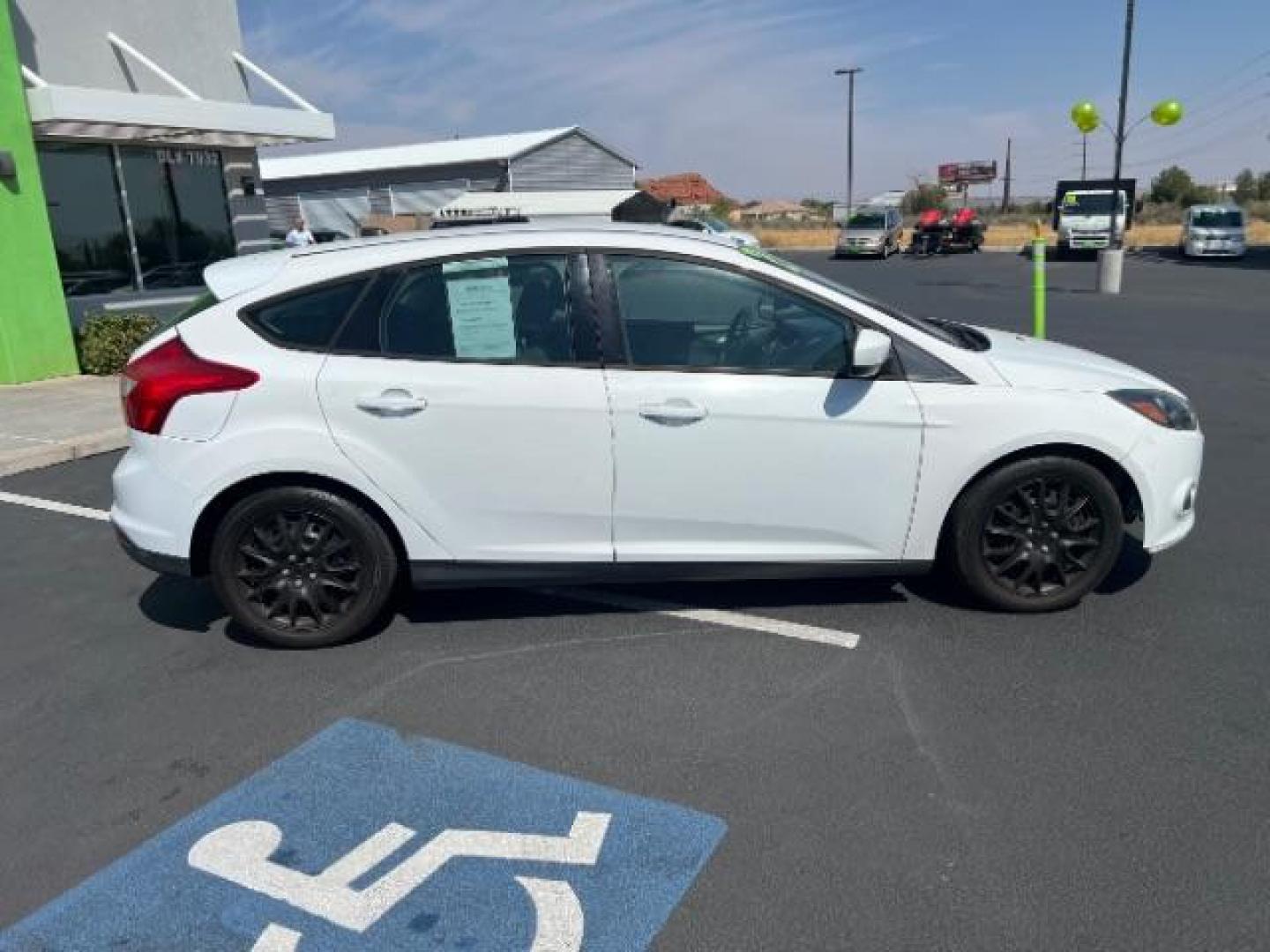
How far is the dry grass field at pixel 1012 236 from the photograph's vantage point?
118 feet

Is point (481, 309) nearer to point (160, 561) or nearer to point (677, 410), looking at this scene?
point (677, 410)

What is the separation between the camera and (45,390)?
370 inches

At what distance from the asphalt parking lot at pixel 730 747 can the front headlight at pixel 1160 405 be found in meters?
0.79

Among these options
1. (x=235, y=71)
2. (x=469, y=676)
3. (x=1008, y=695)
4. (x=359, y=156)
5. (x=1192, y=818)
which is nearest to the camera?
(x=1192, y=818)

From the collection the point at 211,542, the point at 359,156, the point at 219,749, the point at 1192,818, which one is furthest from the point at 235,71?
the point at 359,156

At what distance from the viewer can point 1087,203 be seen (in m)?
29.5

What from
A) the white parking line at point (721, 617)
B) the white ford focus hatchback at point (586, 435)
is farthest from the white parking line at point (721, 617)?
the white ford focus hatchback at point (586, 435)

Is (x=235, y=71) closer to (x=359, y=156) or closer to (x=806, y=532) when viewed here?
(x=806, y=532)

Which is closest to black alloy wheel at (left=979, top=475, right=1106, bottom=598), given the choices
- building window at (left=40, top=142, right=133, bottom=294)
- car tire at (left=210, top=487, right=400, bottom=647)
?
car tire at (left=210, top=487, right=400, bottom=647)

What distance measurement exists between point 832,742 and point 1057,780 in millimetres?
676

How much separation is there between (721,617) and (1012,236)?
140 ft

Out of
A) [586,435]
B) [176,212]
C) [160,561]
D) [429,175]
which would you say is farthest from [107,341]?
[429,175]

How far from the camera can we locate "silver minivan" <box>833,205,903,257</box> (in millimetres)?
33125

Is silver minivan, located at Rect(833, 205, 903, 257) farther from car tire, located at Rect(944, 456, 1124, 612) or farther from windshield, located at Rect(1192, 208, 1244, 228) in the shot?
car tire, located at Rect(944, 456, 1124, 612)
